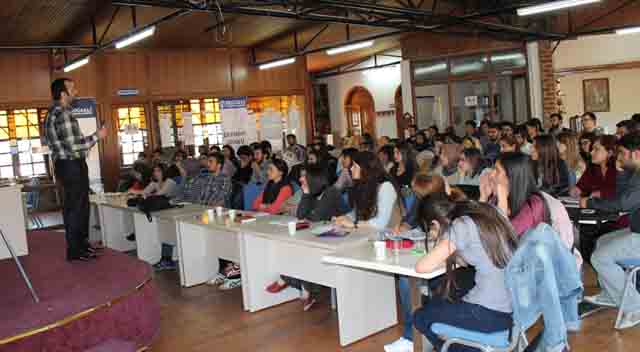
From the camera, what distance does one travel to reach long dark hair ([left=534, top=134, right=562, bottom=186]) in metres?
5.62

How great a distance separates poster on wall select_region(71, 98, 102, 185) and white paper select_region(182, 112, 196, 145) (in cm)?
178

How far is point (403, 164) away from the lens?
6734mm

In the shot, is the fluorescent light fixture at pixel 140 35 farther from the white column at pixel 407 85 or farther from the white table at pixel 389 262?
the white column at pixel 407 85

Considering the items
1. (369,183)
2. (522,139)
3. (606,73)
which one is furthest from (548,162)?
(606,73)

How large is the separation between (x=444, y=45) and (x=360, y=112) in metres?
5.02

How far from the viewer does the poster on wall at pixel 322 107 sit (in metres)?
18.1

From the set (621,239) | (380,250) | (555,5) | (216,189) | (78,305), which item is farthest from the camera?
(555,5)

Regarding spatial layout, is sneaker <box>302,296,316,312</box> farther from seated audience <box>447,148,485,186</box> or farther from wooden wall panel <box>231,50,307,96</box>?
wooden wall panel <box>231,50,307,96</box>

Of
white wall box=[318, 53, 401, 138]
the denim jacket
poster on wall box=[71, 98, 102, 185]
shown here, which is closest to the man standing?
the denim jacket

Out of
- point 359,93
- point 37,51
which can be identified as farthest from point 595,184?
point 359,93

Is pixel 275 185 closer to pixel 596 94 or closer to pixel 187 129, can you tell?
pixel 187 129

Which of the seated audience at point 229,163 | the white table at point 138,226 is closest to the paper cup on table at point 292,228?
the white table at point 138,226

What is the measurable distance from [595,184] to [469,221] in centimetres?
302

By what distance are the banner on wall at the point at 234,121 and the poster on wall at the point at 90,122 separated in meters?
2.68
